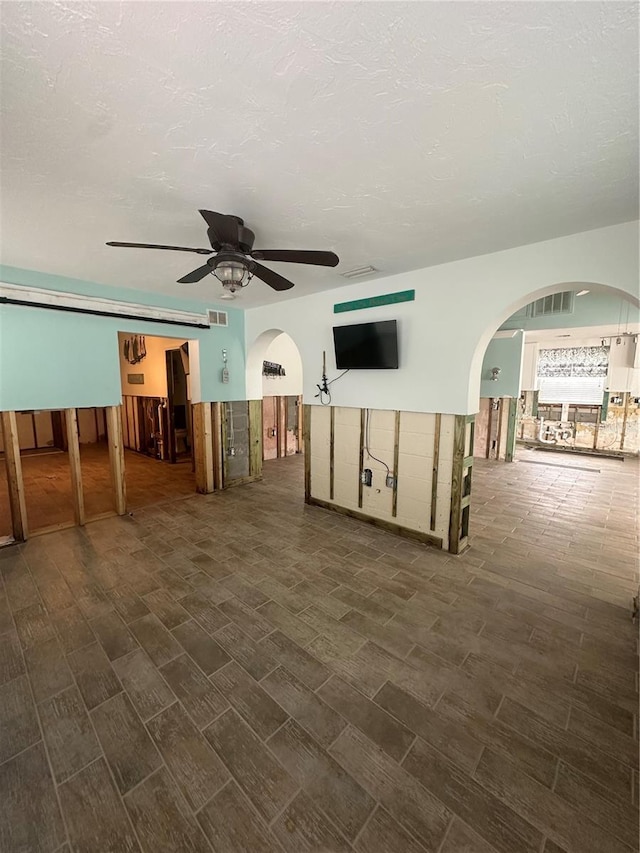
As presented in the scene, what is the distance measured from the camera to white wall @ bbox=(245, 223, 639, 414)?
2572 millimetres

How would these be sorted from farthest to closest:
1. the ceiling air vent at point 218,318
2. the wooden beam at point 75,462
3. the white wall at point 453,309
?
1. the ceiling air vent at point 218,318
2. the wooden beam at point 75,462
3. the white wall at point 453,309

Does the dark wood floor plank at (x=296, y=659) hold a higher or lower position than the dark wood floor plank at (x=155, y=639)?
lower

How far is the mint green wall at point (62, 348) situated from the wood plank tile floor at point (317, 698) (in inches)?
68.4

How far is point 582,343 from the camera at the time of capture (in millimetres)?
8672

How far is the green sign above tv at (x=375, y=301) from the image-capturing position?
11.9 ft

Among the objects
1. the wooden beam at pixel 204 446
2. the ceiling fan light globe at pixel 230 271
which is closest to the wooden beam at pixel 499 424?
the wooden beam at pixel 204 446

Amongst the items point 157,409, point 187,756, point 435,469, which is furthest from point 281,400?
point 187,756

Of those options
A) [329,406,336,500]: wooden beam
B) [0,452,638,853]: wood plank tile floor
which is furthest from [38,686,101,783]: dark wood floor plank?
[329,406,336,500]: wooden beam

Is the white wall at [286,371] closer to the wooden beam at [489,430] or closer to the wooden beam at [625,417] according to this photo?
the wooden beam at [489,430]

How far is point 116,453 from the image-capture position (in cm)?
442

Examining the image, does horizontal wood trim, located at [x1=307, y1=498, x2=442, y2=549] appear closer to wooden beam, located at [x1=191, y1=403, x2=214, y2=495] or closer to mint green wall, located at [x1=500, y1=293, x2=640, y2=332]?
wooden beam, located at [x1=191, y1=403, x2=214, y2=495]

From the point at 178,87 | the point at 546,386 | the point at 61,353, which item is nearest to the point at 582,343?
the point at 546,386

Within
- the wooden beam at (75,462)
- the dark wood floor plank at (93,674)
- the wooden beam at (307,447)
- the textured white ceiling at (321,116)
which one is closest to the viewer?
the textured white ceiling at (321,116)

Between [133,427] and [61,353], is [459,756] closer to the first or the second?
[61,353]
